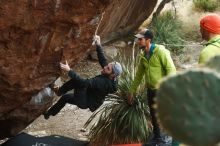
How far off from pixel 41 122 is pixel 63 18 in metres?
3.66

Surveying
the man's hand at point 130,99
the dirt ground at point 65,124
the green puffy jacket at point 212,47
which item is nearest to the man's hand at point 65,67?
the man's hand at point 130,99

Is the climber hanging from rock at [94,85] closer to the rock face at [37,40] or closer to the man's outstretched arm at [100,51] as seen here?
the man's outstretched arm at [100,51]

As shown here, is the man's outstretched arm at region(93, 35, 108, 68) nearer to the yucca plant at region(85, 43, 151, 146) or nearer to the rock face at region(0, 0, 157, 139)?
the rock face at region(0, 0, 157, 139)

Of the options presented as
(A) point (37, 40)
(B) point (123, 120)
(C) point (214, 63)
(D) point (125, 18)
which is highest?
(C) point (214, 63)

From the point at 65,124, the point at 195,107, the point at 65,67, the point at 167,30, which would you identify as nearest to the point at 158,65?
the point at 65,67

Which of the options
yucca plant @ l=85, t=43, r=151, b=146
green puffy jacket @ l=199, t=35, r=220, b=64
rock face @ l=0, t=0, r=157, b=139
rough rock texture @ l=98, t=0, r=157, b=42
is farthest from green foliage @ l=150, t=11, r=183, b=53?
green puffy jacket @ l=199, t=35, r=220, b=64

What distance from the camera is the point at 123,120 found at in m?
7.98

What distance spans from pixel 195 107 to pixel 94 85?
14.9ft

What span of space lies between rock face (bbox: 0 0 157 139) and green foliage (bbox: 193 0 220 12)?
10.2m

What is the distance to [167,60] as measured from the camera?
250 inches

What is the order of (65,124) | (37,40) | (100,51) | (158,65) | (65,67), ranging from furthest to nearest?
(65,124), (100,51), (65,67), (158,65), (37,40)

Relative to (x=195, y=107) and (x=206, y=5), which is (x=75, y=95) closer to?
(x=195, y=107)

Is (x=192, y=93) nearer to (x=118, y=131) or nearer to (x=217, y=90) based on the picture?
(x=217, y=90)

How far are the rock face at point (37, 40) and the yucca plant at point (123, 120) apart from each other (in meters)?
1.46
